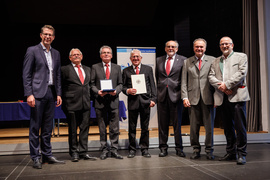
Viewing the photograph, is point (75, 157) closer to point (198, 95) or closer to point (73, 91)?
point (73, 91)

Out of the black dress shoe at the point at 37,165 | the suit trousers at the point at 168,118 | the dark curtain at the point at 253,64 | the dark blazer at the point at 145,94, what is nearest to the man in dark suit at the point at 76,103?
the black dress shoe at the point at 37,165

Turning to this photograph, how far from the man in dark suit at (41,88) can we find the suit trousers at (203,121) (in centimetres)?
191

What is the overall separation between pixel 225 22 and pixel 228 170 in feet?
14.4

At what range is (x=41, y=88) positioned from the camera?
3.27 meters

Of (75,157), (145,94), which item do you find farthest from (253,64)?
(75,157)

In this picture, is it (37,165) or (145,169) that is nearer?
(145,169)

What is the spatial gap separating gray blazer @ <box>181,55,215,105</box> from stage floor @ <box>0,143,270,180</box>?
86 centimetres

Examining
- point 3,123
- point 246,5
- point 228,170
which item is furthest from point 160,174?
point 3,123

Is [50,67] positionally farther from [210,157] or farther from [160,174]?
[210,157]

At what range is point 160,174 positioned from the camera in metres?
2.81

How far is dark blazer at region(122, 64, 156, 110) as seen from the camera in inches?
148

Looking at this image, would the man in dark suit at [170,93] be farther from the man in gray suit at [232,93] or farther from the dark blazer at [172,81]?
the man in gray suit at [232,93]

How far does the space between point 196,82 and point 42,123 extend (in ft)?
7.13

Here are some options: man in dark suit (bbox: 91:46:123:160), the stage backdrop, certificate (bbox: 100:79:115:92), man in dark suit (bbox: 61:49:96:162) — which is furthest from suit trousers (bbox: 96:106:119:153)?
the stage backdrop
